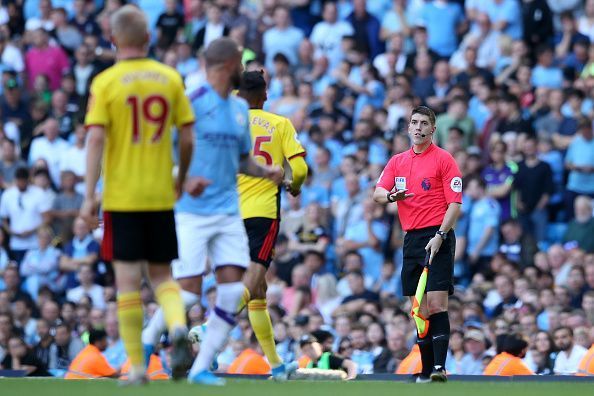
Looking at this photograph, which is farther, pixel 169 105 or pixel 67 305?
pixel 67 305

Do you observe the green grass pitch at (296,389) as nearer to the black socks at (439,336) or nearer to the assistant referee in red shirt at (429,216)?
the black socks at (439,336)

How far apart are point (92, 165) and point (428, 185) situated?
397 cm

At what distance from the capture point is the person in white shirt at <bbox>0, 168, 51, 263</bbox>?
71.9 feet

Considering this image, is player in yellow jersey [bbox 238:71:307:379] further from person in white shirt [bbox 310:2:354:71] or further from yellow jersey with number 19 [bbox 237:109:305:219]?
person in white shirt [bbox 310:2:354:71]

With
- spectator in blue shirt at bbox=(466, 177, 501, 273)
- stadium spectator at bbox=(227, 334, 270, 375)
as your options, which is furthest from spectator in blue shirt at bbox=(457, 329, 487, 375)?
spectator in blue shirt at bbox=(466, 177, 501, 273)

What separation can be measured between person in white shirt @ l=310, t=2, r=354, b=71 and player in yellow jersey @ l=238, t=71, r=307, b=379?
11439 mm

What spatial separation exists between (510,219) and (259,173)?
9798 millimetres

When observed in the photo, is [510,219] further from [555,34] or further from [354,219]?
[555,34]

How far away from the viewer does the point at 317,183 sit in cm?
2089

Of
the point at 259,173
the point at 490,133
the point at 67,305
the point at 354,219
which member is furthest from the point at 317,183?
the point at 259,173

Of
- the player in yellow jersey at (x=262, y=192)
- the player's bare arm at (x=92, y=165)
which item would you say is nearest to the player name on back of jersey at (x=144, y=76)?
the player's bare arm at (x=92, y=165)

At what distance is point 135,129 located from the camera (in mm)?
9039

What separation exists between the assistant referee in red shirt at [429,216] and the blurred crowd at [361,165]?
3649 millimetres

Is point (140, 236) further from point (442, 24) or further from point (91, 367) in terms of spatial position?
point (442, 24)
